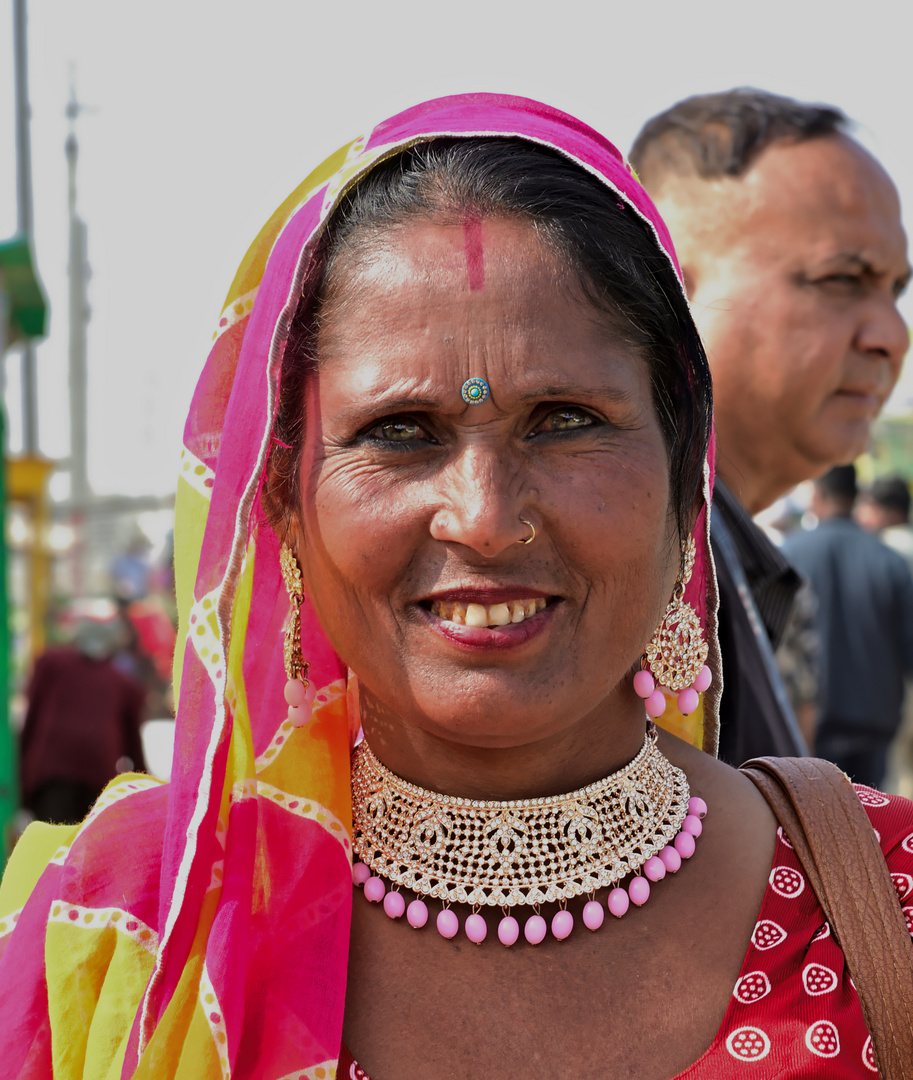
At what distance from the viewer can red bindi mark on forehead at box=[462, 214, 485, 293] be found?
1.63 meters

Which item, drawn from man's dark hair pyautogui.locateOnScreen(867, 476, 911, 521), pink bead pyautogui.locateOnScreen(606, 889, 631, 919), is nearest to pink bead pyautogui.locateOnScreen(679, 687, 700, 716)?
pink bead pyautogui.locateOnScreen(606, 889, 631, 919)

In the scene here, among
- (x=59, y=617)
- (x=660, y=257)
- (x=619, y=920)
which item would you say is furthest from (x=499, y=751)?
(x=59, y=617)

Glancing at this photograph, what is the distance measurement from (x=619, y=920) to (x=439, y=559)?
23.7 inches

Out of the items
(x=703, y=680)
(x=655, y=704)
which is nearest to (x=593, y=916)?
(x=655, y=704)

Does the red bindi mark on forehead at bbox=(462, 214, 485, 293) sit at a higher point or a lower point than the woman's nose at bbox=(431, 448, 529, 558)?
higher

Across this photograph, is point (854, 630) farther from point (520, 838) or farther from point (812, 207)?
point (520, 838)

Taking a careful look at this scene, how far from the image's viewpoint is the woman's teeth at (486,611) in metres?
1.62

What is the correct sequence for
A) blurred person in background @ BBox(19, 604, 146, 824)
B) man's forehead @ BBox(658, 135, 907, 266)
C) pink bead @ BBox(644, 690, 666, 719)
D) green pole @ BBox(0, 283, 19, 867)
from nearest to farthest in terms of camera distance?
1. pink bead @ BBox(644, 690, 666, 719)
2. man's forehead @ BBox(658, 135, 907, 266)
3. green pole @ BBox(0, 283, 19, 867)
4. blurred person in background @ BBox(19, 604, 146, 824)

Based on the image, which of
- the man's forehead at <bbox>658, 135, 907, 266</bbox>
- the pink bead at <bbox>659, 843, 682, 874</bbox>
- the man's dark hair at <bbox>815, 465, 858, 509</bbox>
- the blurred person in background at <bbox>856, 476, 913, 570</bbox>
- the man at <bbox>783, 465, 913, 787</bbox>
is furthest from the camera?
the blurred person in background at <bbox>856, 476, 913, 570</bbox>

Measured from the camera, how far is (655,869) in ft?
5.80

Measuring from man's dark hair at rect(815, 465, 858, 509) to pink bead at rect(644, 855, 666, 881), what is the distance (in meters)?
5.27

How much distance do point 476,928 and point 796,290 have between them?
6.24 feet

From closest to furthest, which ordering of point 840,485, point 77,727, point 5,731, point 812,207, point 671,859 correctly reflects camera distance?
point 671,859 < point 812,207 < point 5,731 < point 840,485 < point 77,727

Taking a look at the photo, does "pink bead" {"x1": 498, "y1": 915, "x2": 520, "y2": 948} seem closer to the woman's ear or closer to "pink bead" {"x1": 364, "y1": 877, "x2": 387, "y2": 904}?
"pink bead" {"x1": 364, "y1": 877, "x2": 387, "y2": 904}
